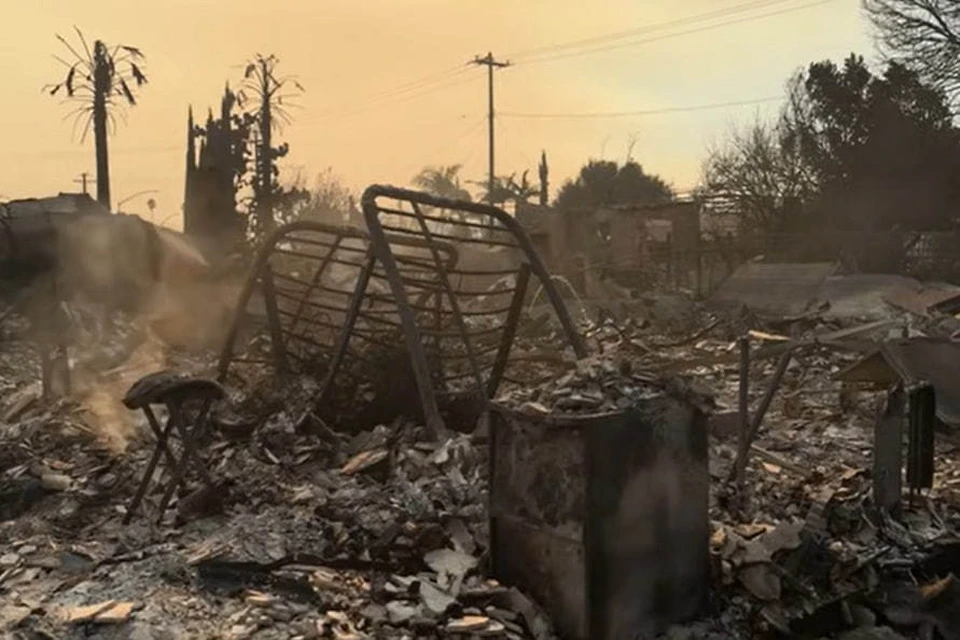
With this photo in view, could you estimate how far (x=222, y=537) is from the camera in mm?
5215

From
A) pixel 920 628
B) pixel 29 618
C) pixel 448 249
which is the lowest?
pixel 920 628

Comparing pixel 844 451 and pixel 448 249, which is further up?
pixel 448 249

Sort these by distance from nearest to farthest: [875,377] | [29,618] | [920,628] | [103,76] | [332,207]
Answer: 1. [29,618]
2. [920,628]
3. [875,377]
4. [103,76]
5. [332,207]

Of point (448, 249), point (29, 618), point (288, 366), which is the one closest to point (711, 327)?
point (448, 249)

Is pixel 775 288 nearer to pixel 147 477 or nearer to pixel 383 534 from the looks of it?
pixel 383 534

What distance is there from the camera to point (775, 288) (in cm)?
1912

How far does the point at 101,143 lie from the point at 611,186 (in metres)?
26.8

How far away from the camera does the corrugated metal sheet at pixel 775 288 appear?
1827cm

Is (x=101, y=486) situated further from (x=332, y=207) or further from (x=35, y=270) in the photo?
(x=332, y=207)

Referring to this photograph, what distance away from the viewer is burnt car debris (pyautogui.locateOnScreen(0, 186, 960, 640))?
447 centimetres

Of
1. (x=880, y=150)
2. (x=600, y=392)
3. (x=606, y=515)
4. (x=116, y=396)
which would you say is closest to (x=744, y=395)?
(x=600, y=392)

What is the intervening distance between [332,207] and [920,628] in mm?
40546

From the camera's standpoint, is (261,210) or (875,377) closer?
(875,377)

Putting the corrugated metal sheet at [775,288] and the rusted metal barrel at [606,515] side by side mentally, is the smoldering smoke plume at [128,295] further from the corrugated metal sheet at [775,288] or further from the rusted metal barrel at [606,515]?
the corrugated metal sheet at [775,288]
